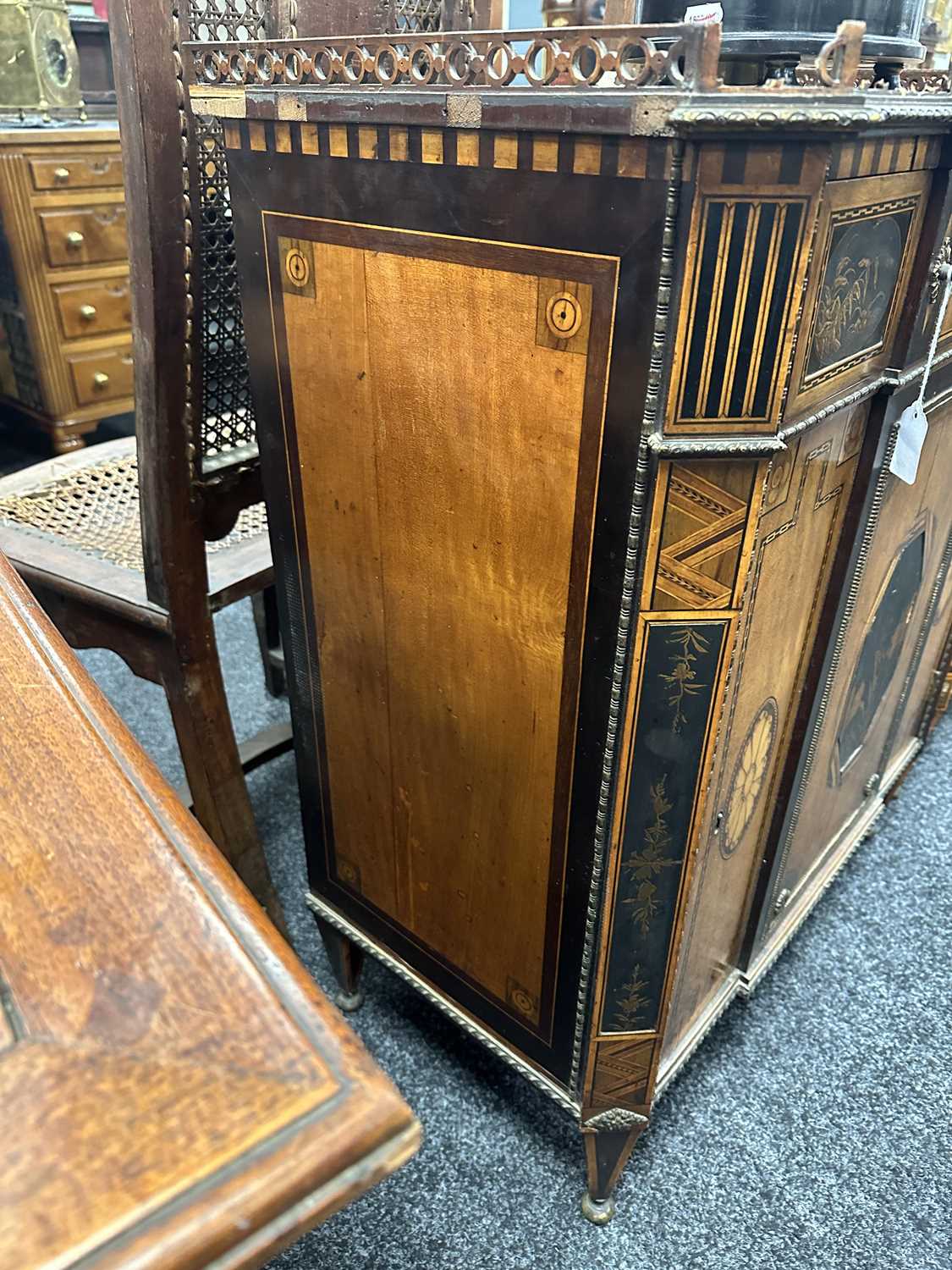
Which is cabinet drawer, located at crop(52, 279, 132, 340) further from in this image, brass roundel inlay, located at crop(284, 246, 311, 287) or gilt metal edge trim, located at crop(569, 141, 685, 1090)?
gilt metal edge trim, located at crop(569, 141, 685, 1090)

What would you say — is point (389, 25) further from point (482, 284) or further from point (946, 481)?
point (946, 481)

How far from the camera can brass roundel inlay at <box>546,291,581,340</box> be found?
70 cm

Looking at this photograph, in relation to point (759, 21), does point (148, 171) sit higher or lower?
lower

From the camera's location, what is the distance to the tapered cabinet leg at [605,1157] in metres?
1.12

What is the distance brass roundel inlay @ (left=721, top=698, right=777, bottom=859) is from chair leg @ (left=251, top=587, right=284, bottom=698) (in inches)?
46.7

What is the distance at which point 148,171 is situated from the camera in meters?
0.98

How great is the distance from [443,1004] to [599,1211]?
1.06ft

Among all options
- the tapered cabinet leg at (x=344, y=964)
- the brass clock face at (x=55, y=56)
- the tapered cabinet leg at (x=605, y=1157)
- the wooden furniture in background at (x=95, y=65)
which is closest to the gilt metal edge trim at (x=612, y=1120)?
the tapered cabinet leg at (x=605, y=1157)

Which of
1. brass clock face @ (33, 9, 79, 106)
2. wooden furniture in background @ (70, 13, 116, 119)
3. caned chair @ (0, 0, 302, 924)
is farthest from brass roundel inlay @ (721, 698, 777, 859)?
wooden furniture in background @ (70, 13, 116, 119)

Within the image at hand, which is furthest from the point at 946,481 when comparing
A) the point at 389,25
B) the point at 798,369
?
the point at 389,25

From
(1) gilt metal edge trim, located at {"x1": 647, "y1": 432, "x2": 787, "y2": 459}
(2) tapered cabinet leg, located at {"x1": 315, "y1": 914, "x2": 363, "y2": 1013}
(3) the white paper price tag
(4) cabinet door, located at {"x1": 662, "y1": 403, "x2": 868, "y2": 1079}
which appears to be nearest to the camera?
(1) gilt metal edge trim, located at {"x1": 647, "y1": 432, "x2": 787, "y2": 459}

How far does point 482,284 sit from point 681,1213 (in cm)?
117

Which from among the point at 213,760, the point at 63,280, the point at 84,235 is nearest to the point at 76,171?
the point at 84,235

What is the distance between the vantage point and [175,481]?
3.77 feet
